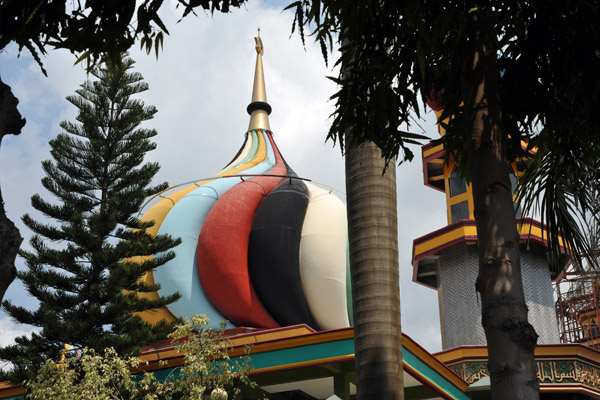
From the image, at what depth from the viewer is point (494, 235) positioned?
15.0 ft

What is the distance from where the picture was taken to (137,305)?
16953mm

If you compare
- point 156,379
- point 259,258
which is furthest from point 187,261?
point 156,379

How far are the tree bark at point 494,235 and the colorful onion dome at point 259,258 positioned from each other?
16.5 metres

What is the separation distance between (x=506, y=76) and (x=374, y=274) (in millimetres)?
2051

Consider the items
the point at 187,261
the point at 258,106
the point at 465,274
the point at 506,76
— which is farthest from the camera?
the point at 258,106

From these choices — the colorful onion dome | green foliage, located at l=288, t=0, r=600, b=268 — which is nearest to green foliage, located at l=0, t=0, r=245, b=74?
green foliage, located at l=288, t=0, r=600, b=268

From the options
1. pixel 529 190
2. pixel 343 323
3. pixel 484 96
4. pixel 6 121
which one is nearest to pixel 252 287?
pixel 343 323

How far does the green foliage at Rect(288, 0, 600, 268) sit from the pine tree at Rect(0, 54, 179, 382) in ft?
34.9

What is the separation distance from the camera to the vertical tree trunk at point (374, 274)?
6.65 meters

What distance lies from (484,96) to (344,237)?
1761 cm

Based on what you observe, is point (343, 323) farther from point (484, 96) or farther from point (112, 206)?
point (484, 96)

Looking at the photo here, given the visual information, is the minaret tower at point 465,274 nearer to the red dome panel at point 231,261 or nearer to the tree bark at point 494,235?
the red dome panel at point 231,261

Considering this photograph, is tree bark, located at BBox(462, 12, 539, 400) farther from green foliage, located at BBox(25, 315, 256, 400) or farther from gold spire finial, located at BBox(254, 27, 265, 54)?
gold spire finial, located at BBox(254, 27, 265, 54)

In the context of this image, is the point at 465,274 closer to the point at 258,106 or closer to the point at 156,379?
the point at 258,106
